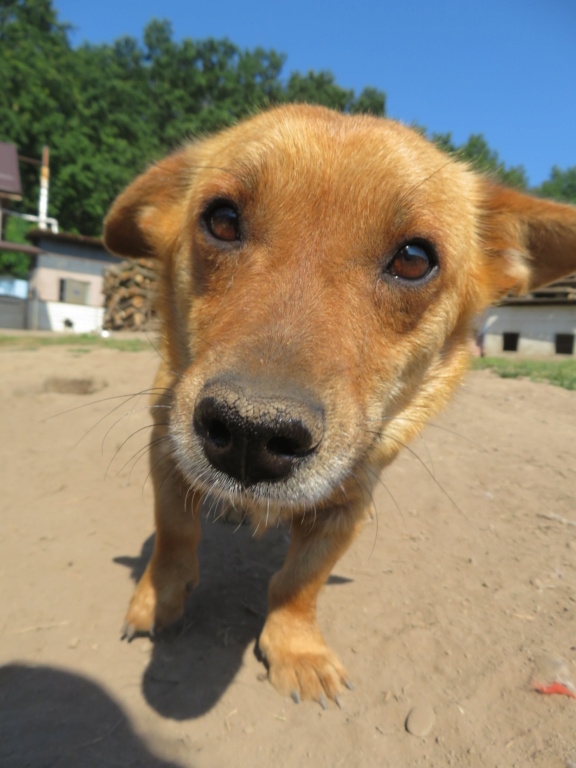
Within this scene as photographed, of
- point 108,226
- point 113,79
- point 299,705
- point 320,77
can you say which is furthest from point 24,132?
point 299,705

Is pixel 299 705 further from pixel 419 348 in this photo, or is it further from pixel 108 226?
pixel 108 226

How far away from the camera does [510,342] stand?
19.5 metres

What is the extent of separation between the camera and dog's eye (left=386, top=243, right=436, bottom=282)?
2049 mm

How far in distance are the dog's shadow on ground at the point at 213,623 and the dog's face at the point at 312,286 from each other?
2.08 ft

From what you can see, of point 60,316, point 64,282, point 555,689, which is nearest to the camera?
Answer: point 555,689

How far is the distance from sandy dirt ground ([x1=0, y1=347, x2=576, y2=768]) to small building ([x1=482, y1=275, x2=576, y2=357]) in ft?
50.3

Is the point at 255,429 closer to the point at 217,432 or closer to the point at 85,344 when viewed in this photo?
the point at 217,432

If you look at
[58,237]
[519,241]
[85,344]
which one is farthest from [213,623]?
[58,237]

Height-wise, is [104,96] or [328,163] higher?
[104,96]

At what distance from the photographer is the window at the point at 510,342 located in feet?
63.2

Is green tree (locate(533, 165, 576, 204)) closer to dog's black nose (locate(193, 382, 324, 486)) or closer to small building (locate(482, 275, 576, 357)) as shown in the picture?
small building (locate(482, 275, 576, 357))

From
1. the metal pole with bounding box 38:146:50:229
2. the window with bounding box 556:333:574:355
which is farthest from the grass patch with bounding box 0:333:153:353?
the metal pole with bounding box 38:146:50:229

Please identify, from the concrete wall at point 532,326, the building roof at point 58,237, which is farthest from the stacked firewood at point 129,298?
the concrete wall at point 532,326

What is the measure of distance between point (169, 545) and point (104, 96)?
45.8 metres
